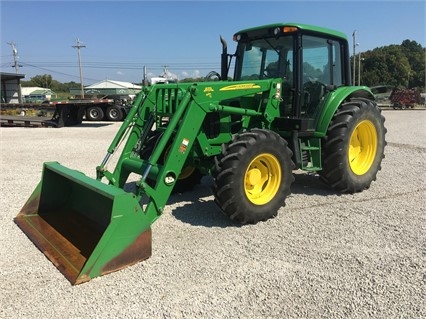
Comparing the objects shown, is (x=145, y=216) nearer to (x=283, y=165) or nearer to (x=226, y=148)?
(x=226, y=148)

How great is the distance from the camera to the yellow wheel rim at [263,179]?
4629 mm

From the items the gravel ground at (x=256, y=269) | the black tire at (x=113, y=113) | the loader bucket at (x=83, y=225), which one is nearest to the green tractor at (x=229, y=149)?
the loader bucket at (x=83, y=225)

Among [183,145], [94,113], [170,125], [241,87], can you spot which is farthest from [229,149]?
[94,113]

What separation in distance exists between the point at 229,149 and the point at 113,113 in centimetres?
1656

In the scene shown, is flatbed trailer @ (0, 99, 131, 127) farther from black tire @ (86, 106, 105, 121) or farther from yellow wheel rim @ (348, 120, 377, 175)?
yellow wheel rim @ (348, 120, 377, 175)

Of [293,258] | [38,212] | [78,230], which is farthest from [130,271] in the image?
[38,212]

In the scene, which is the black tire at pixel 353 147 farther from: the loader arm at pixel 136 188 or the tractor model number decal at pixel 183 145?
the tractor model number decal at pixel 183 145

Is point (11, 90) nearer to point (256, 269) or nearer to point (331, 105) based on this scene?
point (331, 105)

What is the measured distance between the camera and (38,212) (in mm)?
4664

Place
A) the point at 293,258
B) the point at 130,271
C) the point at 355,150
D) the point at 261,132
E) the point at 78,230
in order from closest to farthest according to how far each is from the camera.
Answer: the point at 130,271
the point at 293,258
the point at 78,230
the point at 261,132
the point at 355,150

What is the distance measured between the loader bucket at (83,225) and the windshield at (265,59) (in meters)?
3.09

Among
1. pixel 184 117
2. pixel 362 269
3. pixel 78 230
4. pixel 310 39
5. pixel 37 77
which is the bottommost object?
pixel 362 269

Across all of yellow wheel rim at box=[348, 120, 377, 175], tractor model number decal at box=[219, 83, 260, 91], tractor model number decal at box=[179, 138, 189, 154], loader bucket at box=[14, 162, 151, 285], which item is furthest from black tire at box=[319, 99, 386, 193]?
loader bucket at box=[14, 162, 151, 285]

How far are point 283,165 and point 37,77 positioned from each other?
377 feet
